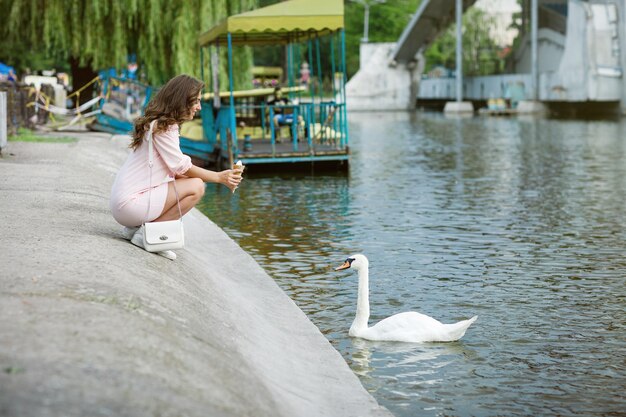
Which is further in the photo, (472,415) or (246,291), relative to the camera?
(246,291)

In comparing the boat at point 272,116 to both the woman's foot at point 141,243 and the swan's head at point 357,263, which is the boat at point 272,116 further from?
the woman's foot at point 141,243

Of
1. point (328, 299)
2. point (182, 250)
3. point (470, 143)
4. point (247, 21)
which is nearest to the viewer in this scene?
point (182, 250)

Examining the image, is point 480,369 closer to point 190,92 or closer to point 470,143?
point 190,92

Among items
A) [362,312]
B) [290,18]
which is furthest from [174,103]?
[290,18]

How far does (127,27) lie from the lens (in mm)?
30234

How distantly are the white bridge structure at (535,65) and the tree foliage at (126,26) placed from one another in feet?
96.1

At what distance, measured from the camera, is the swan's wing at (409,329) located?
8758mm

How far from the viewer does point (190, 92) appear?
847 cm

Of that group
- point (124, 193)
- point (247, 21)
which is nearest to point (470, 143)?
point (247, 21)

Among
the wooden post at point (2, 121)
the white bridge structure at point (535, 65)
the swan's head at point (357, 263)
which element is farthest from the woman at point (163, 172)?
the white bridge structure at point (535, 65)

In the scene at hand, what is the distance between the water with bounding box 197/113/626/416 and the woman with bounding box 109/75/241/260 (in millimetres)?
1575

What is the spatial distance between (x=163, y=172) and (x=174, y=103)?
56 centimetres

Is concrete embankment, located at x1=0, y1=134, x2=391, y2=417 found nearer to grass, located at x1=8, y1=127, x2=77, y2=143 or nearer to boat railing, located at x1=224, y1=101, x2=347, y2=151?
grass, located at x1=8, y1=127, x2=77, y2=143

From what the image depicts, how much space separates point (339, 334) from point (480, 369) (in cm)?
145
